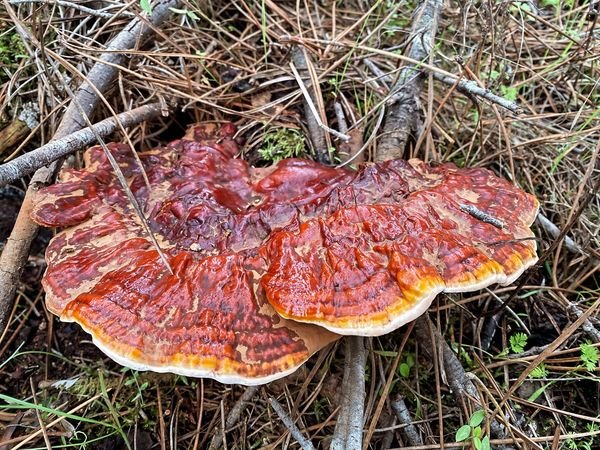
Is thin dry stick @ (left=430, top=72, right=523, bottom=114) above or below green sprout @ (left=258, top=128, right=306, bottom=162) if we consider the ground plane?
above

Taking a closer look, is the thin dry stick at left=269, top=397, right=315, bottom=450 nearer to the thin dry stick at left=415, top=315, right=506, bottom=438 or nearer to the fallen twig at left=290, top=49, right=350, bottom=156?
the thin dry stick at left=415, top=315, right=506, bottom=438

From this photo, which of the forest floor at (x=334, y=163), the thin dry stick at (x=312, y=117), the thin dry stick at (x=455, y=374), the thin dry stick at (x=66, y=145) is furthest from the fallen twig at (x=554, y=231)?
the thin dry stick at (x=66, y=145)

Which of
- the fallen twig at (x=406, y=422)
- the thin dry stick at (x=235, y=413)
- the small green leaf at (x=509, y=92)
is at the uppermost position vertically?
the small green leaf at (x=509, y=92)

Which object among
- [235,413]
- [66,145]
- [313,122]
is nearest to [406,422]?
[235,413]

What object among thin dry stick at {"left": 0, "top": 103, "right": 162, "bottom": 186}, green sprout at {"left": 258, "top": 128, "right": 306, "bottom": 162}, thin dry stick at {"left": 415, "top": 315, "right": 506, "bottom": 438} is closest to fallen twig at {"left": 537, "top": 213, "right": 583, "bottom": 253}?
thin dry stick at {"left": 415, "top": 315, "right": 506, "bottom": 438}

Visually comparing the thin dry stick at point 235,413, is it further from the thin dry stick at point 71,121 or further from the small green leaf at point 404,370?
the thin dry stick at point 71,121

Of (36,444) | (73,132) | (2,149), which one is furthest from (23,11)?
(36,444)

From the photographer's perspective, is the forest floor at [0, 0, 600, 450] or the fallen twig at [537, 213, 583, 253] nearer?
the forest floor at [0, 0, 600, 450]

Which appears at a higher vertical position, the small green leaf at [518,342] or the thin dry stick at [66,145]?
the thin dry stick at [66,145]
